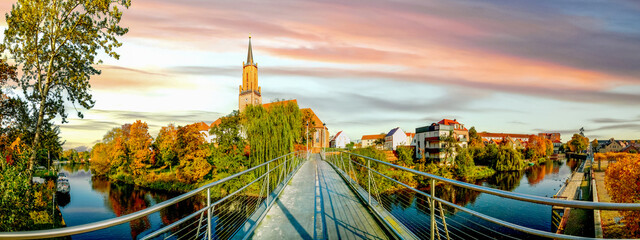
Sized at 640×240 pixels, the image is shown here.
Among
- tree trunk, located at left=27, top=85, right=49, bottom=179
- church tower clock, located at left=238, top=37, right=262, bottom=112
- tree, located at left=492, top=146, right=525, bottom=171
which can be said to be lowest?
tree, located at left=492, top=146, right=525, bottom=171

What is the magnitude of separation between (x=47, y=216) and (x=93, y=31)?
27.8ft

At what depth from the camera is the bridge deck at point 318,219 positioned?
13.6 ft

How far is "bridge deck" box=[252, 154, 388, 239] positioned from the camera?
4.14 m

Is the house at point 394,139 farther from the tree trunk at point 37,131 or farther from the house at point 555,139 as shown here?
the house at point 555,139

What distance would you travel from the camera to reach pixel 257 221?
4.54 meters

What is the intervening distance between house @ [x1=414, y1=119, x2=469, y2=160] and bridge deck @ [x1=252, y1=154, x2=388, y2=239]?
50.2 meters

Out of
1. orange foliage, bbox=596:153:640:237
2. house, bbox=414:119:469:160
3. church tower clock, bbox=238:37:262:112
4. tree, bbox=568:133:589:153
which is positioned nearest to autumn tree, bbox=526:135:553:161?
tree, bbox=568:133:589:153

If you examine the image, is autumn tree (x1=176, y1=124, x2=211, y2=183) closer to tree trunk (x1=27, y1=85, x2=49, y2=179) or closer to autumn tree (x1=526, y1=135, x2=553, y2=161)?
tree trunk (x1=27, y1=85, x2=49, y2=179)

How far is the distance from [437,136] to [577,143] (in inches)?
3534

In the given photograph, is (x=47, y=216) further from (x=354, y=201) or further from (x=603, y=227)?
(x=603, y=227)

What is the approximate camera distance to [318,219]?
485cm

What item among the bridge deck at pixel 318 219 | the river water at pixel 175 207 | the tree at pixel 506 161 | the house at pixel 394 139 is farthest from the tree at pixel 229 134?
the house at pixel 394 139

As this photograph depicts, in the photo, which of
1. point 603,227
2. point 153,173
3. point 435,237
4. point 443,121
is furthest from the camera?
point 443,121

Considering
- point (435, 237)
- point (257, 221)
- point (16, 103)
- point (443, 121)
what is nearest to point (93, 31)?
point (16, 103)
